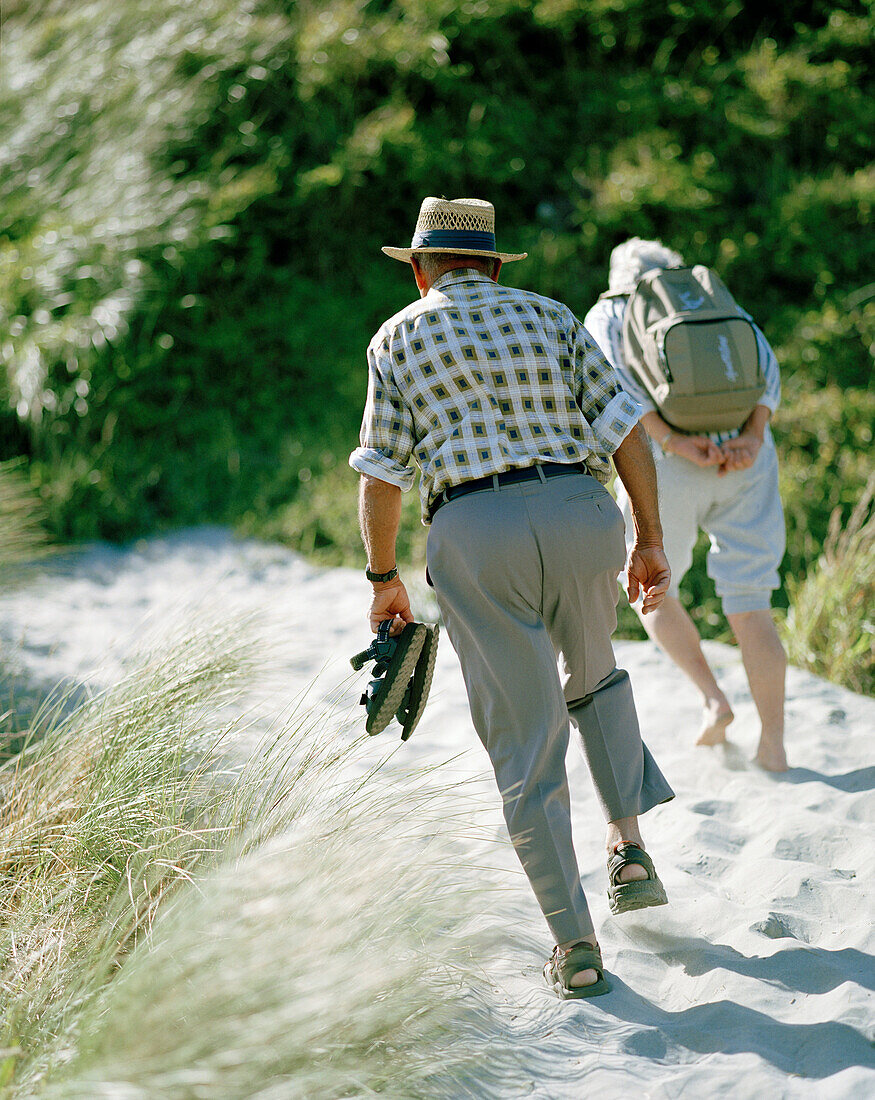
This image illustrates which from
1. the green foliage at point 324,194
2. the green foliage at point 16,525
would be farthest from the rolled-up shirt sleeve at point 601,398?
the green foliage at point 324,194

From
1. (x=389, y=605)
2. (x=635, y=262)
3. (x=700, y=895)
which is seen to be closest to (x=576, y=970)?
(x=700, y=895)

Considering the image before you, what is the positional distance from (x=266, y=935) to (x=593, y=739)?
39.8 inches

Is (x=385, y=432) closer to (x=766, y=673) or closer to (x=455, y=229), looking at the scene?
(x=455, y=229)

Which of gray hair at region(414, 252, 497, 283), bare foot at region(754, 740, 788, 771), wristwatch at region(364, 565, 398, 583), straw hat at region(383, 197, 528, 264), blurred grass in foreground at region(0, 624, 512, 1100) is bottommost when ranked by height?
bare foot at region(754, 740, 788, 771)

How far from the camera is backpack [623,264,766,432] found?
3201 millimetres

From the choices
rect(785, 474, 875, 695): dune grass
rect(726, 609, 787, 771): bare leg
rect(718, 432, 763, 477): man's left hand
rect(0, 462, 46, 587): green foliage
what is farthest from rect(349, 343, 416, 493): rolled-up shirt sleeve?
rect(0, 462, 46, 587): green foliage

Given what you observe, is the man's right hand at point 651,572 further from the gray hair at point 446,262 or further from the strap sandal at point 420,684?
the gray hair at point 446,262

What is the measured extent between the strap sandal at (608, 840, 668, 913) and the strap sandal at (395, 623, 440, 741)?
23.4 inches


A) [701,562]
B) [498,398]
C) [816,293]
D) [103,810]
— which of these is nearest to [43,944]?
[103,810]

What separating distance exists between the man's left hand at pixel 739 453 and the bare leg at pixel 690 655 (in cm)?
51

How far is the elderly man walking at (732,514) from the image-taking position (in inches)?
131

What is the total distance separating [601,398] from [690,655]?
131 cm

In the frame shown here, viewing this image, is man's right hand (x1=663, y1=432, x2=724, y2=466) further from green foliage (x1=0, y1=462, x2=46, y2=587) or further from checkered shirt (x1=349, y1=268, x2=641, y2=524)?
green foliage (x1=0, y1=462, x2=46, y2=587)

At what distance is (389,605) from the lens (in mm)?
2549
